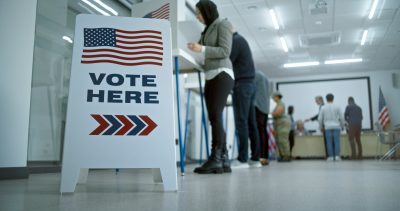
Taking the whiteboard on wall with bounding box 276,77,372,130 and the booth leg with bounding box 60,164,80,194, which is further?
the whiteboard on wall with bounding box 276,77,372,130

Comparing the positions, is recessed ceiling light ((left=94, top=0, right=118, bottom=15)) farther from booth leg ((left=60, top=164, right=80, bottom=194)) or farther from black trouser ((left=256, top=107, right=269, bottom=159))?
booth leg ((left=60, top=164, right=80, bottom=194))

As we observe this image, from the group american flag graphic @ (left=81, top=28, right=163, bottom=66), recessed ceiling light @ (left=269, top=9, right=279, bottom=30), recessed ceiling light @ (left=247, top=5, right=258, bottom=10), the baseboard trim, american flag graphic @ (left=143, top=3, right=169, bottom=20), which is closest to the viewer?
american flag graphic @ (left=81, top=28, right=163, bottom=66)

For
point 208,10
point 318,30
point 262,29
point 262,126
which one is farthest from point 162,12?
point 318,30

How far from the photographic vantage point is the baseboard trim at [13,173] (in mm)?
1812

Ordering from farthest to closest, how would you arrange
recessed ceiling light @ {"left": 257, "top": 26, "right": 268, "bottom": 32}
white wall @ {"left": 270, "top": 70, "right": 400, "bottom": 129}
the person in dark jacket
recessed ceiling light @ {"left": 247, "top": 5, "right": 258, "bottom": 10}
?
white wall @ {"left": 270, "top": 70, "right": 400, "bottom": 129} < the person in dark jacket < recessed ceiling light @ {"left": 257, "top": 26, "right": 268, "bottom": 32} < recessed ceiling light @ {"left": 247, "top": 5, "right": 258, "bottom": 10}

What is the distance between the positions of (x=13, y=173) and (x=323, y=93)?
9738 millimetres

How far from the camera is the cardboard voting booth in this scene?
1.12 m

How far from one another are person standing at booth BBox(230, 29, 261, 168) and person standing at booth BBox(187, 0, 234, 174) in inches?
18.9

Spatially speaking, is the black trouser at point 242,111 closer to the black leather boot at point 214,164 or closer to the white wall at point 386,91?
the black leather boot at point 214,164

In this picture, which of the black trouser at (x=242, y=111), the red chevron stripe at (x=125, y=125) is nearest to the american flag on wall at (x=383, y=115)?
the black trouser at (x=242, y=111)

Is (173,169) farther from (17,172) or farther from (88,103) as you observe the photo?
(17,172)

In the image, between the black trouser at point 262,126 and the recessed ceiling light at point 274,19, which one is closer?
the black trouser at point 262,126

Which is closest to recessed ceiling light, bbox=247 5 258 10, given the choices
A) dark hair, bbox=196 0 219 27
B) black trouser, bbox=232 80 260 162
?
black trouser, bbox=232 80 260 162

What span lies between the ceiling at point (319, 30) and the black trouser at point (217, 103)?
3.63 meters
